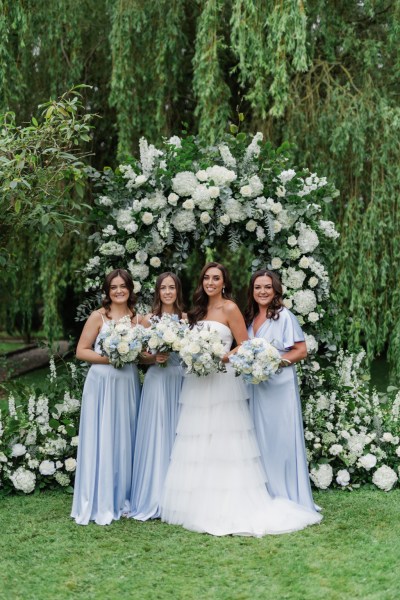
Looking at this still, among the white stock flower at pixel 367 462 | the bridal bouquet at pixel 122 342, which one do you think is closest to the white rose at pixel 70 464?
the bridal bouquet at pixel 122 342

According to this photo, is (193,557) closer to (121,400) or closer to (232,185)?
(121,400)

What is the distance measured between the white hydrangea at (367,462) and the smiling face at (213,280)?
209 cm

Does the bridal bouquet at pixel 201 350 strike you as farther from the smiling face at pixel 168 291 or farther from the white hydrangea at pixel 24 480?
the white hydrangea at pixel 24 480

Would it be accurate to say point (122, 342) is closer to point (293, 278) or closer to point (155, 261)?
point (155, 261)

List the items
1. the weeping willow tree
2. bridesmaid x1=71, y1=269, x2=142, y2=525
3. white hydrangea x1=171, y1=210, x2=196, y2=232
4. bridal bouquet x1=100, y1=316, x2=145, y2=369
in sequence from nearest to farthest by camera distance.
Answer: bridal bouquet x1=100, y1=316, x2=145, y2=369 < bridesmaid x1=71, y1=269, x2=142, y2=525 < white hydrangea x1=171, y1=210, x2=196, y2=232 < the weeping willow tree

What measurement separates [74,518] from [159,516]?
2.05 feet

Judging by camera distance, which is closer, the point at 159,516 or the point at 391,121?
the point at 159,516

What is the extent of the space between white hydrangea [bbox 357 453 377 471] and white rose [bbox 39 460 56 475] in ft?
8.47

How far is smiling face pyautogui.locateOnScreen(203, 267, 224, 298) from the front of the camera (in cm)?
520

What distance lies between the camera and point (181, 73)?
9188mm

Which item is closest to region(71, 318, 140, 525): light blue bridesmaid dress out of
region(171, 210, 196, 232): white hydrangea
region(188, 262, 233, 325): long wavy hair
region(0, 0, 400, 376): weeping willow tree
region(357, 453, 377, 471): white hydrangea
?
region(188, 262, 233, 325): long wavy hair

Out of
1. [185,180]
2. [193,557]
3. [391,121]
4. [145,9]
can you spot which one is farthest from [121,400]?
[145,9]

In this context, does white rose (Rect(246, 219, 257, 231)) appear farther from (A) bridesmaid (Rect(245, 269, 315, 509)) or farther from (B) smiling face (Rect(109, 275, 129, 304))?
(B) smiling face (Rect(109, 275, 129, 304))

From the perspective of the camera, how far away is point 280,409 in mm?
5254
